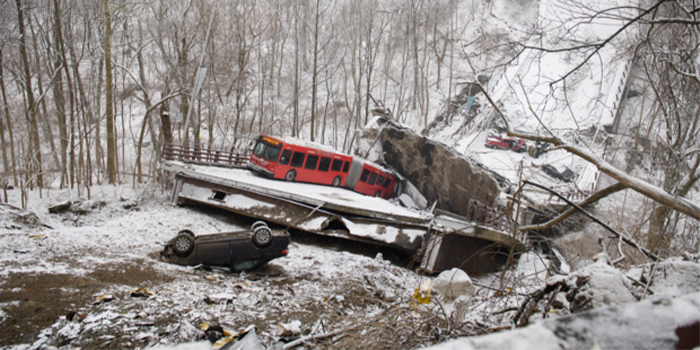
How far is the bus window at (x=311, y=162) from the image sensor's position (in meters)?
14.3

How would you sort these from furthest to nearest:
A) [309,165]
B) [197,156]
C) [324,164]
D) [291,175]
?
[324,164]
[309,165]
[291,175]
[197,156]

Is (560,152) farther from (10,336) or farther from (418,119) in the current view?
(10,336)

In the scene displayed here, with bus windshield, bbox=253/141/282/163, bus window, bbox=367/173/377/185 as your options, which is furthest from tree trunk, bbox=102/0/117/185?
bus window, bbox=367/173/377/185

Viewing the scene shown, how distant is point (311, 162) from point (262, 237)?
7935 mm

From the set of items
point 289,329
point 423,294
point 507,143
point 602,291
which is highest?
point 602,291

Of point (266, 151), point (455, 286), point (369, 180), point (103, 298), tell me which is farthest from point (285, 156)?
point (455, 286)

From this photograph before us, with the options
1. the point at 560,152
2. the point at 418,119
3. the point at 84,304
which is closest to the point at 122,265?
the point at 84,304

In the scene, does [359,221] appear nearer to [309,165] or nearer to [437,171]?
[309,165]

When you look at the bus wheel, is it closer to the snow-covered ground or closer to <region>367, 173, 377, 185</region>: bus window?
<region>367, 173, 377, 185</region>: bus window

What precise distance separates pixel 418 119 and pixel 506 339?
3430 centimetres

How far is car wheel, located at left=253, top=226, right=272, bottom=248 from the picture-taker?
6.68 m

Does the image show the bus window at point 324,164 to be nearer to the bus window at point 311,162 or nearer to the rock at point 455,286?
the bus window at point 311,162

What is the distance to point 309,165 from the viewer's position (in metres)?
14.4

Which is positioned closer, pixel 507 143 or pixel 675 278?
pixel 675 278
